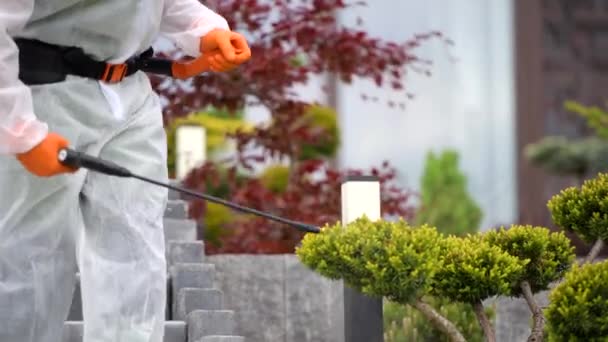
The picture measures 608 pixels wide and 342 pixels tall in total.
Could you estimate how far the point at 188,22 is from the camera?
4.37 m

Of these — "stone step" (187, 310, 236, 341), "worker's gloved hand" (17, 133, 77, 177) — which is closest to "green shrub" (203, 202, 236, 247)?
"stone step" (187, 310, 236, 341)

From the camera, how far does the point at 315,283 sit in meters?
6.27

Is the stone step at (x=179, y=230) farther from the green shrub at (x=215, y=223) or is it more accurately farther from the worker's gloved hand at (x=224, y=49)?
the worker's gloved hand at (x=224, y=49)

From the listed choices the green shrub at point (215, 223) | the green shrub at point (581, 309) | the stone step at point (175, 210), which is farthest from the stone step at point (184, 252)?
the green shrub at point (215, 223)

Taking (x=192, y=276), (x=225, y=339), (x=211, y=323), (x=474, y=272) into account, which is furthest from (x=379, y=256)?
(x=192, y=276)

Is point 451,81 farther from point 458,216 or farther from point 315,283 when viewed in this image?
point 315,283

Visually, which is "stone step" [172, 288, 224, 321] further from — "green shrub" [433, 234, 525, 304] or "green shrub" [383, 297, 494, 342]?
"green shrub" [433, 234, 525, 304]

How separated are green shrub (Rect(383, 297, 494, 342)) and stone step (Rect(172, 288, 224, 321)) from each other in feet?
2.80

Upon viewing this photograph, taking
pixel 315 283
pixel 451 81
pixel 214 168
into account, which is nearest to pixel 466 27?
pixel 451 81

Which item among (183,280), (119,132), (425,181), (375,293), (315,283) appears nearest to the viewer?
(119,132)

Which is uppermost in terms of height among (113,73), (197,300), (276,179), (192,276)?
(276,179)

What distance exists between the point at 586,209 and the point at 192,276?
5.30 feet

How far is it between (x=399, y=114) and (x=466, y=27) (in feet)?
4.35

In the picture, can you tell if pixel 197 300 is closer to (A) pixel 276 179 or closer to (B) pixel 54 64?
(B) pixel 54 64
